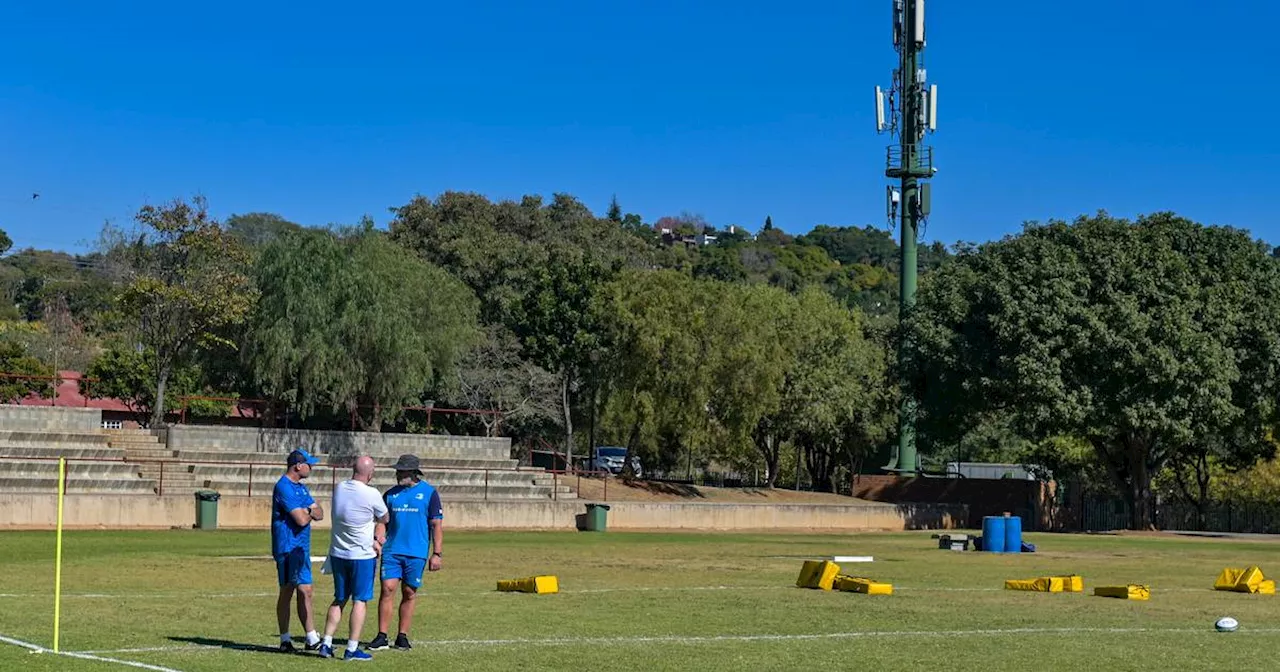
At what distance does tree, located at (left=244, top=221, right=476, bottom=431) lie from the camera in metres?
55.2

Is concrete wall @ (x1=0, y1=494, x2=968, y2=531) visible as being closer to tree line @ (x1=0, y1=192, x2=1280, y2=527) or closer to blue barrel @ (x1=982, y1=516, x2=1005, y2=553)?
tree line @ (x1=0, y1=192, x2=1280, y2=527)

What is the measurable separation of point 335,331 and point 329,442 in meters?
4.05

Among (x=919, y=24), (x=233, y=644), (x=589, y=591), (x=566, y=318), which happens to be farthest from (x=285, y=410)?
(x=233, y=644)

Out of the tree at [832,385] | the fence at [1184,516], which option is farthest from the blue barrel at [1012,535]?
the tree at [832,385]

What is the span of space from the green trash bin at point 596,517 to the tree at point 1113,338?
47.9 feet

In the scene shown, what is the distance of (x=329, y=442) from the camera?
2141 inches

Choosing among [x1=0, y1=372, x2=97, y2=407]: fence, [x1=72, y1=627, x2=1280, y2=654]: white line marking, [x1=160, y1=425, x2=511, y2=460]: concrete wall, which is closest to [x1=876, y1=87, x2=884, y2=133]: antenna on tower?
[x1=160, y1=425, x2=511, y2=460]: concrete wall

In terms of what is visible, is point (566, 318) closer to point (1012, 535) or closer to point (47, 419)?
point (47, 419)

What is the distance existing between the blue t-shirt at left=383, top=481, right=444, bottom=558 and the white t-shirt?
0.46 m

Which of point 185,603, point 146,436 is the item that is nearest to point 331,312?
point 146,436

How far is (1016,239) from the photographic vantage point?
5769 centimetres

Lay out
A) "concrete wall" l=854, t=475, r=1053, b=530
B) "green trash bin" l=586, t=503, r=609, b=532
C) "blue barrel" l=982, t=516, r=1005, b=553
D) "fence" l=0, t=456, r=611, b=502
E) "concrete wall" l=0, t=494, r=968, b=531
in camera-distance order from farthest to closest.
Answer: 1. "concrete wall" l=854, t=475, r=1053, b=530
2. "green trash bin" l=586, t=503, r=609, b=532
3. "fence" l=0, t=456, r=611, b=502
4. "concrete wall" l=0, t=494, r=968, b=531
5. "blue barrel" l=982, t=516, r=1005, b=553

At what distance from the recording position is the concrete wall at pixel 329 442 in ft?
165

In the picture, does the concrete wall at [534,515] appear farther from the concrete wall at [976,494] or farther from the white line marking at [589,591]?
the white line marking at [589,591]
